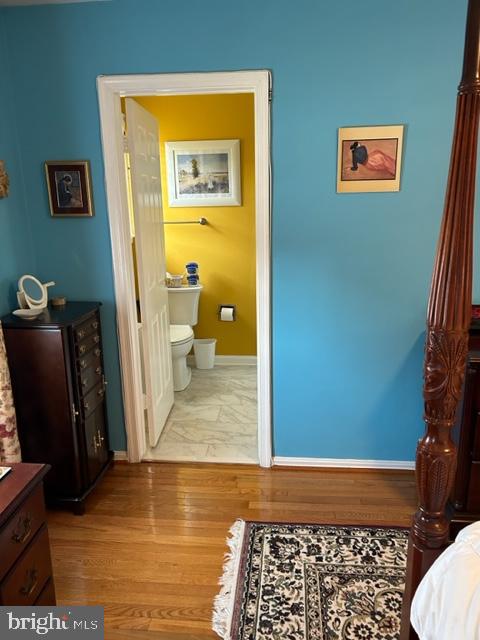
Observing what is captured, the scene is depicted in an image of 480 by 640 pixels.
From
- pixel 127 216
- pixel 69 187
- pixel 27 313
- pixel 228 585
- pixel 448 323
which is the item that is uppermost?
pixel 69 187

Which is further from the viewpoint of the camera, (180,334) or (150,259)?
(180,334)

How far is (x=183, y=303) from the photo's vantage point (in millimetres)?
4102

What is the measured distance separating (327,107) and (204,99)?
1935 millimetres

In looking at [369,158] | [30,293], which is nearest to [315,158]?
[369,158]

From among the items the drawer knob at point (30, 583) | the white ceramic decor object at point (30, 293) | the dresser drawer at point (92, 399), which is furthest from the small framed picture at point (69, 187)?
the drawer knob at point (30, 583)

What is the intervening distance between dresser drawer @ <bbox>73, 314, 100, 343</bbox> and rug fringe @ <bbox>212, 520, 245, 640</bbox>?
1.18 metres

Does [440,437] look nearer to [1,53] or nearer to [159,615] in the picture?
[159,615]

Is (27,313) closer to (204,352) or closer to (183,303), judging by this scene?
(183,303)

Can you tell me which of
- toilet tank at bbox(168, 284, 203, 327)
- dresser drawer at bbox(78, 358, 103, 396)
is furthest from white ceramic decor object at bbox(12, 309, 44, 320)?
toilet tank at bbox(168, 284, 203, 327)

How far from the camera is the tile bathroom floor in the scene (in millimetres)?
2977

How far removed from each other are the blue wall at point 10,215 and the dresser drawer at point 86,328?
399mm

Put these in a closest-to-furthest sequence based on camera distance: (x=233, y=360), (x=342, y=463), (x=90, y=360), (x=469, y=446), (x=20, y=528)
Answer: (x=20, y=528) < (x=469, y=446) < (x=90, y=360) < (x=342, y=463) < (x=233, y=360)

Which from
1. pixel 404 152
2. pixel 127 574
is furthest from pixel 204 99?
pixel 127 574

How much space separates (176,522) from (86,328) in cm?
107
